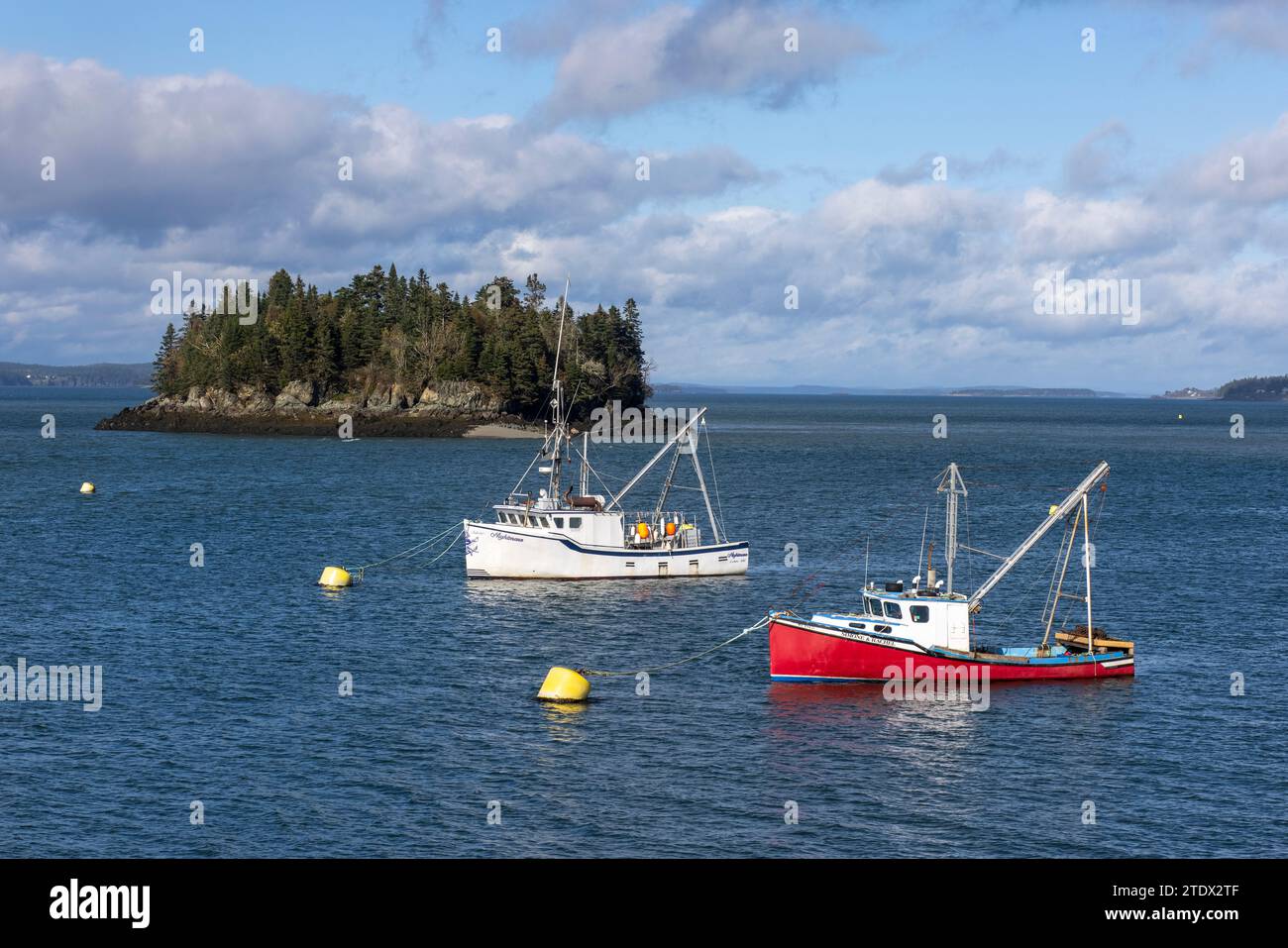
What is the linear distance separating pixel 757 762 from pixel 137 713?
76.0 ft

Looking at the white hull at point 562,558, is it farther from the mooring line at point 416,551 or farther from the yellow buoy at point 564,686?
the yellow buoy at point 564,686

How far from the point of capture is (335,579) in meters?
80.7

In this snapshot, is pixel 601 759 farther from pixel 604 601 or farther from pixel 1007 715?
pixel 604 601

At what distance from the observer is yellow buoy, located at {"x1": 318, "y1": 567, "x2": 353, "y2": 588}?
80.5 metres

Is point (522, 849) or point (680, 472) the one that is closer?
point (522, 849)

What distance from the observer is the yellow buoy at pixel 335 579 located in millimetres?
80500

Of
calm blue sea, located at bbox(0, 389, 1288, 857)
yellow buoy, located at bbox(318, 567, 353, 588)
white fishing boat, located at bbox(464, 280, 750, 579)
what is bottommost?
calm blue sea, located at bbox(0, 389, 1288, 857)

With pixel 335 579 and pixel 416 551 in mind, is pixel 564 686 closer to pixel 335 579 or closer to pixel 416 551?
pixel 335 579

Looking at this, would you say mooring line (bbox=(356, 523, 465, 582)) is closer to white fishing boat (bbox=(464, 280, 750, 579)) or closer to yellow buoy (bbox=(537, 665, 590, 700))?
white fishing boat (bbox=(464, 280, 750, 579))

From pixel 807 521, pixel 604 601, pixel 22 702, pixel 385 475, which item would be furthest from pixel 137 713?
pixel 385 475

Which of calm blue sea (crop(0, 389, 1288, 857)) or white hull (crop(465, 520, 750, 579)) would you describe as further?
white hull (crop(465, 520, 750, 579))

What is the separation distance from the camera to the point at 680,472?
595ft

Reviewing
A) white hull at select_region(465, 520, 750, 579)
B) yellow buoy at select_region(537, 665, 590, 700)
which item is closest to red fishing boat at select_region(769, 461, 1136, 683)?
yellow buoy at select_region(537, 665, 590, 700)

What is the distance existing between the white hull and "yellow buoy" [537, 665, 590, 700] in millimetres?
29414
